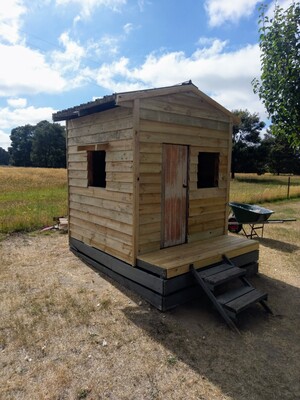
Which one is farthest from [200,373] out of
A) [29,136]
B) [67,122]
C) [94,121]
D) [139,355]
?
[29,136]

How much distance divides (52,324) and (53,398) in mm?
1305

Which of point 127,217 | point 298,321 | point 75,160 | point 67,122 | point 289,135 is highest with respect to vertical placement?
point 67,122

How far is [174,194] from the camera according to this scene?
205 inches

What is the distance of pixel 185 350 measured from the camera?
130 inches

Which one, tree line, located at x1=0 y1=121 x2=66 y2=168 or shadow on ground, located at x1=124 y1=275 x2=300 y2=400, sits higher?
tree line, located at x1=0 y1=121 x2=66 y2=168

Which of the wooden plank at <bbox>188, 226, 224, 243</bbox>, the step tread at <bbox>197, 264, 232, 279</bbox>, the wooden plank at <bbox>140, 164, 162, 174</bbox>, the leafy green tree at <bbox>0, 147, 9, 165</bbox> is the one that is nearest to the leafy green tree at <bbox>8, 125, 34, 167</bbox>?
the leafy green tree at <bbox>0, 147, 9, 165</bbox>

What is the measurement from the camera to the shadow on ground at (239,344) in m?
2.79

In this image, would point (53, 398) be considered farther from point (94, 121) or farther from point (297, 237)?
point (297, 237)

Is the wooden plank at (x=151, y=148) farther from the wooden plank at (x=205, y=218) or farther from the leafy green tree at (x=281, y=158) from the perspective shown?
the leafy green tree at (x=281, y=158)

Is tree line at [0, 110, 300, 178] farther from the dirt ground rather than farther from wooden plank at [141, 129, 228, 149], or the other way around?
the dirt ground

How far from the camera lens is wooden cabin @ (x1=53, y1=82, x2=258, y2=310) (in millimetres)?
4523

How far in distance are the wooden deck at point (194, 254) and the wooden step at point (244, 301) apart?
812 mm

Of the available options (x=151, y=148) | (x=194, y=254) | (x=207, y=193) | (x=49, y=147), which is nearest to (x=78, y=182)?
(x=151, y=148)

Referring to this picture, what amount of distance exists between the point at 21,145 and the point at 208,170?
73.9 metres
